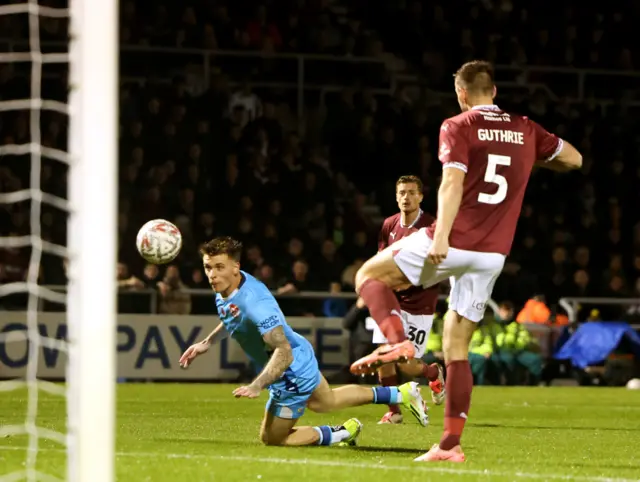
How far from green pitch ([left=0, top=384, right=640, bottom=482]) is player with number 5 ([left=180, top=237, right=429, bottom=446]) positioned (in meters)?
0.19

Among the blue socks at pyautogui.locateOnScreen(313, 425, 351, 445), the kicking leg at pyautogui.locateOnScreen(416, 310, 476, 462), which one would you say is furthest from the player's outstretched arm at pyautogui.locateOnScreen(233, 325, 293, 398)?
the kicking leg at pyautogui.locateOnScreen(416, 310, 476, 462)

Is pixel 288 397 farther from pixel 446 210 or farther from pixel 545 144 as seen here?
pixel 545 144

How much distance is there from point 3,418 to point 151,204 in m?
7.90

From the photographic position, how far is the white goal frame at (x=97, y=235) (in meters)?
4.42

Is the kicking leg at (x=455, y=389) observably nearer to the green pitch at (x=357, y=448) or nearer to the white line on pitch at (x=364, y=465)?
the green pitch at (x=357, y=448)

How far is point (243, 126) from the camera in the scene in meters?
19.6

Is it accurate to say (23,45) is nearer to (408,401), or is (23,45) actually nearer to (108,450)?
(408,401)

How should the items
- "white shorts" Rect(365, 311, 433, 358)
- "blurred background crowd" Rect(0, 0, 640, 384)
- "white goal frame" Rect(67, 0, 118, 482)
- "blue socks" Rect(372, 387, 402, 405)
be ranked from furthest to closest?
"blurred background crowd" Rect(0, 0, 640, 384) < "white shorts" Rect(365, 311, 433, 358) < "blue socks" Rect(372, 387, 402, 405) < "white goal frame" Rect(67, 0, 118, 482)

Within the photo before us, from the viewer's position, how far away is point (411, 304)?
11.4 meters

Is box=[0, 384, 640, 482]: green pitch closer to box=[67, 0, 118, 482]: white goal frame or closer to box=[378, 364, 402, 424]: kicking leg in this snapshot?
box=[378, 364, 402, 424]: kicking leg

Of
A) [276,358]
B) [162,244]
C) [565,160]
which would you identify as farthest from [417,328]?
[565,160]

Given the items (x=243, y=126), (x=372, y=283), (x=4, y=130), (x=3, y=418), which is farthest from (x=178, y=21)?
(x=372, y=283)

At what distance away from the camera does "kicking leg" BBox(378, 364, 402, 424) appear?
34.7 ft

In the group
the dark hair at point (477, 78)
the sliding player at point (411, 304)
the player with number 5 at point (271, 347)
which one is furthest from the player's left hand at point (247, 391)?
the sliding player at point (411, 304)
